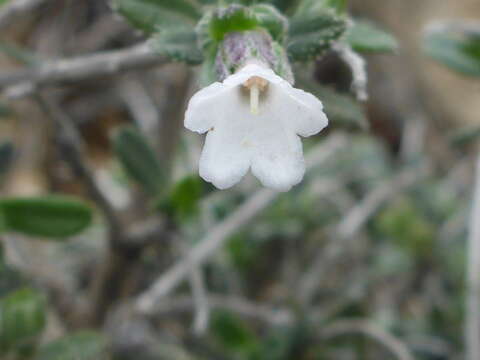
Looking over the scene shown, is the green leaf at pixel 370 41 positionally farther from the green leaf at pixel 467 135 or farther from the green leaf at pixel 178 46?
the green leaf at pixel 467 135

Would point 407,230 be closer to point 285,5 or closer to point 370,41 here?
point 370,41

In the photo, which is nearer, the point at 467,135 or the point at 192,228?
the point at 467,135

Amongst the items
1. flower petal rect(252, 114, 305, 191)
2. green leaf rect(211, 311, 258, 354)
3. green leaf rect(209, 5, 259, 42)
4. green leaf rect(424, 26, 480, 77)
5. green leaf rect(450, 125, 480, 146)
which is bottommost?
flower petal rect(252, 114, 305, 191)

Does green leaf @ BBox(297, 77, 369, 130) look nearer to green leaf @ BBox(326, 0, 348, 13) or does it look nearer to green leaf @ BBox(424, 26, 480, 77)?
green leaf @ BBox(326, 0, 348, 13)

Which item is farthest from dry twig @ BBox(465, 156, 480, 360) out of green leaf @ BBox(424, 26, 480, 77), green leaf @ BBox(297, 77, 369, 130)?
green leaf @ BBox(297, 77, 369, 130)

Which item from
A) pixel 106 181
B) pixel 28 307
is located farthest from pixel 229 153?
pixel 106 181

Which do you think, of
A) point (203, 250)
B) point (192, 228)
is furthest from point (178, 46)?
point (192, 228)

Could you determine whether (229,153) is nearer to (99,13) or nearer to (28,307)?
(28,307)
